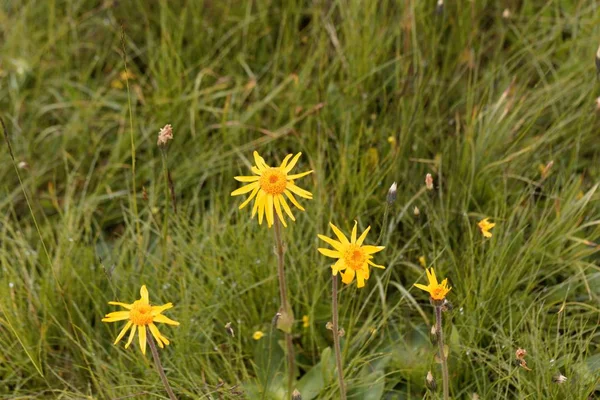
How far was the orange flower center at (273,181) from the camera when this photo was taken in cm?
177

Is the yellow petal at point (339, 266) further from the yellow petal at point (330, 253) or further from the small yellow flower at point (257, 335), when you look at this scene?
the small yellow flower at point (257, 335)

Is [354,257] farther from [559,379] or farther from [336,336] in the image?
[559,379]

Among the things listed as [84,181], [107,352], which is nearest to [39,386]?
[107,352]

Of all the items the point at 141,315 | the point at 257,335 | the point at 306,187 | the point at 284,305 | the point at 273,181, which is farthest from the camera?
the point at 306,187

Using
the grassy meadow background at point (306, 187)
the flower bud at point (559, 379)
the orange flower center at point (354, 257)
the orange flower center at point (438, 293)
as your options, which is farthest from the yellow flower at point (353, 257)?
the flower bud at point (559, 379)

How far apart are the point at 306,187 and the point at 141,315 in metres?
1.03

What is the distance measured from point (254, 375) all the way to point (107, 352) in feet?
1.47

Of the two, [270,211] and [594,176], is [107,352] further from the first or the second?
[594,176]

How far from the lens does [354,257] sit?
1.71 m

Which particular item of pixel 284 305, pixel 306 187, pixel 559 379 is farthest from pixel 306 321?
pixel 559 379

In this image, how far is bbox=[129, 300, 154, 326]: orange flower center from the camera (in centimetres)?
168

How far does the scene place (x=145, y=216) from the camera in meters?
2.82

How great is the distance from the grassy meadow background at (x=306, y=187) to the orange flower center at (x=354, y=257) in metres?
0.38

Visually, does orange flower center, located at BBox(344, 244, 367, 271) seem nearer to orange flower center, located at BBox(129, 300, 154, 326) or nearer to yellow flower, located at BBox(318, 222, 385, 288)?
yellow flower, located at BBox(318, 222, 385, 288)
